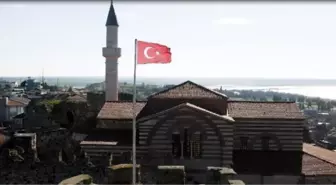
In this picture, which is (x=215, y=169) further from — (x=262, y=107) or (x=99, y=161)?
(x=262, y=107)

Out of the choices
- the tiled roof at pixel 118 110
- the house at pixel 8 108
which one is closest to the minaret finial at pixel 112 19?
the tiled roof at pixel 118 110

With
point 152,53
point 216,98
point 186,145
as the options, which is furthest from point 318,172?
point 152,53

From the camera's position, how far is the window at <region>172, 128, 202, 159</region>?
28.5 metres

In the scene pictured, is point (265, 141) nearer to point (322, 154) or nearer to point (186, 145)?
point (322, 154)

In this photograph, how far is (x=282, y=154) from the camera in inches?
1197

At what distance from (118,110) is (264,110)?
1015 centimetres

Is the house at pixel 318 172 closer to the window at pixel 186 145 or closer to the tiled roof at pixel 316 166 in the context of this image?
the tiled roof at pixel 316 166

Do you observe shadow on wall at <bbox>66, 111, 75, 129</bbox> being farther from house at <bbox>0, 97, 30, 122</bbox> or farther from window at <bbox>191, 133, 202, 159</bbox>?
house at <bbox>0, 97, 30, 122</bbox>

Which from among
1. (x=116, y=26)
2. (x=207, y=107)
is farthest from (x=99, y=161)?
(x=116, y=26)

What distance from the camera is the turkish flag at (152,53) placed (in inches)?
716

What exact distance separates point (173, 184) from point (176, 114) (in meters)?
15.2

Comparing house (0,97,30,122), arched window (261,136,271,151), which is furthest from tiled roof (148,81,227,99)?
house (0,97,30,122)

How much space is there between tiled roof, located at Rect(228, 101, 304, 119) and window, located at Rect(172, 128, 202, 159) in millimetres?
4200

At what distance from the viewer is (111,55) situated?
43.0 m
